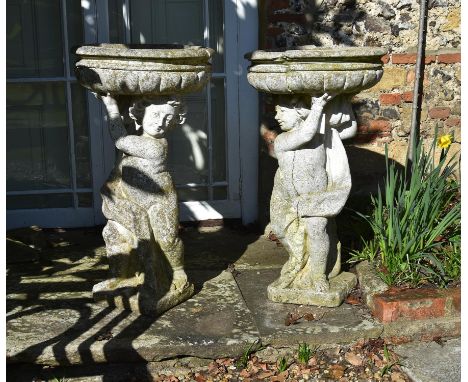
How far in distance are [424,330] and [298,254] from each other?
0.90 metres

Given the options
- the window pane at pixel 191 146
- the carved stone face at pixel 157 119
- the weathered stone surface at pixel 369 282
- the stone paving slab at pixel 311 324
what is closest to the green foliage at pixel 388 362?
the stone paving slab at pixel 311 324

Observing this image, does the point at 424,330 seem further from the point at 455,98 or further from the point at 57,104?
the point at 57,104

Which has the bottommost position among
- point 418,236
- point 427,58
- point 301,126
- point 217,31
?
point 418,236

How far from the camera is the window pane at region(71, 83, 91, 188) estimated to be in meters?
6.45

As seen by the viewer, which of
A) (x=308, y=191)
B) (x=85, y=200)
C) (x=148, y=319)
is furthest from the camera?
(x=85, y=200)

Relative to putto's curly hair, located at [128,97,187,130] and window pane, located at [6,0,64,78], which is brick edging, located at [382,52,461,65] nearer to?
putto's curly hair, located at [128,97,187,130]

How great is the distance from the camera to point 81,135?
6523 millimetres

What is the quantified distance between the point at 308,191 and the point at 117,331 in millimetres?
1449

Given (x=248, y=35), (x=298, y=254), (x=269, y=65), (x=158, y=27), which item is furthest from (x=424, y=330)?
(x=158, y=27)

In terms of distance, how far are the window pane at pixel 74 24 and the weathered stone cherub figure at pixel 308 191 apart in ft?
6.97

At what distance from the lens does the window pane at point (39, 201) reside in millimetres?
6578

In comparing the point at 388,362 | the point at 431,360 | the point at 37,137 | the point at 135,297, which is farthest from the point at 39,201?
the point at 431,360

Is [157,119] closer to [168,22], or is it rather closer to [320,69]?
[320,69]

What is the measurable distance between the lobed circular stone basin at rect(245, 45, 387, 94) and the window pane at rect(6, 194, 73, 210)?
2.52 metres
